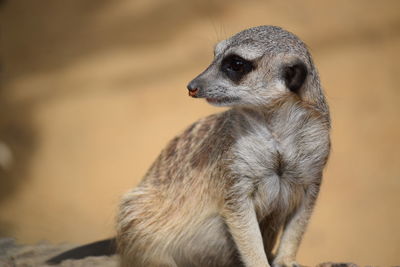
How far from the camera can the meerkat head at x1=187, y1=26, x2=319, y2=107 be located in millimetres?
3117

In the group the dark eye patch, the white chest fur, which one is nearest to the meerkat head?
the dark eye patch

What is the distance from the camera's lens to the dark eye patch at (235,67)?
3113 millimetres

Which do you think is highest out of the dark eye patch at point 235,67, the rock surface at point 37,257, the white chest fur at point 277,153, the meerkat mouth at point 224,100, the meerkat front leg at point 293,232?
the dark eye patch at point 235,67

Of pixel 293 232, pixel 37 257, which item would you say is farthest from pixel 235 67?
pixel 37 257

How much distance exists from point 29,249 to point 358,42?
4047 mm

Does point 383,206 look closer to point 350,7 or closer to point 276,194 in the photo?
point 350,7

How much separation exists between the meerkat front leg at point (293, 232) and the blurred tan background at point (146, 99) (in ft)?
7.46

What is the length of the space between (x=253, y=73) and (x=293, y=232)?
35.9 inches

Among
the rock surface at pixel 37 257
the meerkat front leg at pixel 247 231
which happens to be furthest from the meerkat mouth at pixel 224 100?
the rock surface at pixel 37 257

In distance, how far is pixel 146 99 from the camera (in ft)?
22.4

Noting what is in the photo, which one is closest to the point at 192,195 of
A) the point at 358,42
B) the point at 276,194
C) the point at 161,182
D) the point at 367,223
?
the point at 161,182

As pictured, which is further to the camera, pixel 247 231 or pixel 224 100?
pixel 247 231

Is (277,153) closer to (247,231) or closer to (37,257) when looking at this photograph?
(247,231)

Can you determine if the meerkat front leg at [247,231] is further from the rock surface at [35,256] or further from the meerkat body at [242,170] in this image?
the rock surface at [35,256]
